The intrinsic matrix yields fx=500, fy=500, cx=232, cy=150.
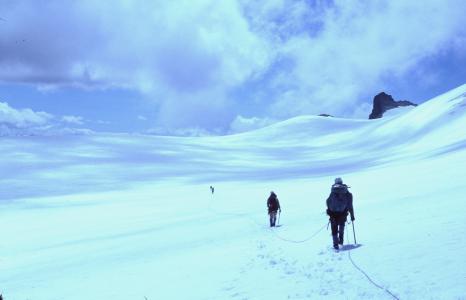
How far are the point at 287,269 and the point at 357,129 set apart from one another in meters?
116

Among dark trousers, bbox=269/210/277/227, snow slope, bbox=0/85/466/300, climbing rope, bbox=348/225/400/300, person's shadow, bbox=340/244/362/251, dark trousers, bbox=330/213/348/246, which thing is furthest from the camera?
dark trousers, bbox=269/210/277/227

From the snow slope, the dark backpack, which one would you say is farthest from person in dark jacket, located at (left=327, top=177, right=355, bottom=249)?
the snow slope

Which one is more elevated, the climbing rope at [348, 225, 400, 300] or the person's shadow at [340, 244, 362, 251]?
the person's shadow at [340, 244, 362, 251]

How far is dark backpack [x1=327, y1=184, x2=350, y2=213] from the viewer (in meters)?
12.6

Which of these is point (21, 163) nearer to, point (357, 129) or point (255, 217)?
point (255, 217)

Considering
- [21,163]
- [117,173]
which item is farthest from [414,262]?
[21,163]

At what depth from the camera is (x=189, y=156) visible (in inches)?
3408

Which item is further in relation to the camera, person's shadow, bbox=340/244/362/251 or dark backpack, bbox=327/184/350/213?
dark backpack, bbox=327/184/350/213

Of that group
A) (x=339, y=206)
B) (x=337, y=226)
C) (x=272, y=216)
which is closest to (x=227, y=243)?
(x=272, y=216)

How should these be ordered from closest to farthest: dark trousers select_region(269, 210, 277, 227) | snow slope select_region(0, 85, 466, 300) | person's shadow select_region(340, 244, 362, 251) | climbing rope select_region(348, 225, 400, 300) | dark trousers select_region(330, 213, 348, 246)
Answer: climbing rope select_region(348, 225, 400, 300)
snow slope select_region(0, 85, 466, 300)
person's shadow select_region(340, 244, 362, 251)
dark trousers select_region(330, 213, 348, 246)
dark trousers select_region(269, 210, 277, 227)

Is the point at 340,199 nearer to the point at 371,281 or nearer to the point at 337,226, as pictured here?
the point at 337,226

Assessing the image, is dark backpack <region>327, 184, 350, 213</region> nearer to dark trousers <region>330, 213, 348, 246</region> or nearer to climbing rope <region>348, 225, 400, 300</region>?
dark trousers <region>330, 213, 348, 246</region>

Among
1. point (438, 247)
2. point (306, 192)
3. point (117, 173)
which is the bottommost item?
point (438, 247)

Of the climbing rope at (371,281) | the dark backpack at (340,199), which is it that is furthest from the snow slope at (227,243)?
the dark backpack at (340,199)
